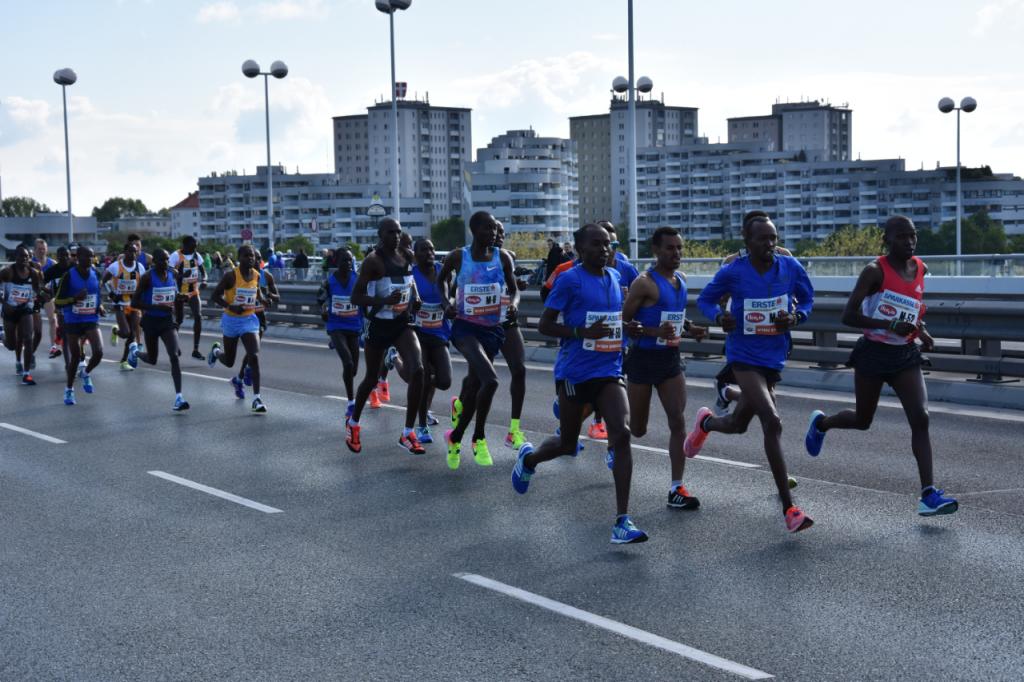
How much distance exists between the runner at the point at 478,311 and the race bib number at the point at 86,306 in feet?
23.7

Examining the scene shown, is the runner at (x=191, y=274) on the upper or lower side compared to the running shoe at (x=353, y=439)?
upper

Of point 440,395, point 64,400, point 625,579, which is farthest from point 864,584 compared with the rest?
point 64,400

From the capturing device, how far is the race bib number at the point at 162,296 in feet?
50.8

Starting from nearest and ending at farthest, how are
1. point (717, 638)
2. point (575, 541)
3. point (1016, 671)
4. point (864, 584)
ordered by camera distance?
point (1016, 671), point (717, 638), point (864, 584), point (575, 541)

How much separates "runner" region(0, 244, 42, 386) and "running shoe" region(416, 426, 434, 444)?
8.77 m

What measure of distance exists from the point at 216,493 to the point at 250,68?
122 ft

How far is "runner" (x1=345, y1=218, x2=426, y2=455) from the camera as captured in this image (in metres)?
11.0

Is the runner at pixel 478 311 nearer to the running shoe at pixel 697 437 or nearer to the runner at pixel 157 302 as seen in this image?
the running shoe at pixel 697 437

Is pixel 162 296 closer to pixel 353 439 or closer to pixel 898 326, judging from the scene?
pixel 353 439

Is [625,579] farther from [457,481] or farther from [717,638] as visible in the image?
[457,481]

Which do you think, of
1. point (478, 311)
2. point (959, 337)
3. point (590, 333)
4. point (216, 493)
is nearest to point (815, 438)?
point (590, 333)

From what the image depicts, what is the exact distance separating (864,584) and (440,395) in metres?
9.61

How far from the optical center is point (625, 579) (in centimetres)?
671

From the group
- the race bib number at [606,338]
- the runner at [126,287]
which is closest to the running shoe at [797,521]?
the race bib number at [606,338]
